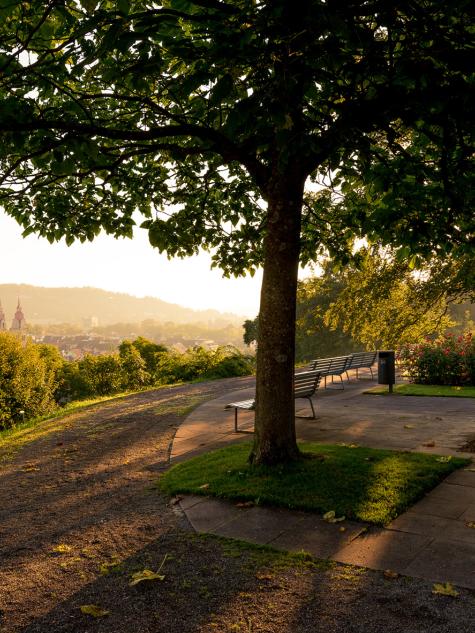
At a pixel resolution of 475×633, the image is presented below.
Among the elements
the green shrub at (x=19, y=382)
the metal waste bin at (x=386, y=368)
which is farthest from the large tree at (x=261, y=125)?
the green shrub at (x=19, y=382)

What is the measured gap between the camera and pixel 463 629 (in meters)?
3.28

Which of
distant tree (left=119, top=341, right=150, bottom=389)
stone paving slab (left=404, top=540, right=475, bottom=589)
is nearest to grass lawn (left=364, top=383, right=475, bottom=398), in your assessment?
stone paving slab (left=404, top=540, right=475, bottom=589)

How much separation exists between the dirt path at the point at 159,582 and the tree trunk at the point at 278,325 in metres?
1.64

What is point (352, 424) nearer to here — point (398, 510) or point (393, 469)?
point (393, 469)

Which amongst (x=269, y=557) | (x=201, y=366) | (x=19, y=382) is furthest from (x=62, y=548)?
(x=201, y=366)

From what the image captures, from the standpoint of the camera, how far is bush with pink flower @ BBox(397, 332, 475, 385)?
16.0 m

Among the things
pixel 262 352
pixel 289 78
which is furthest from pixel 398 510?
pixel 289 78

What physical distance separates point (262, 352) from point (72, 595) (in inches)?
140

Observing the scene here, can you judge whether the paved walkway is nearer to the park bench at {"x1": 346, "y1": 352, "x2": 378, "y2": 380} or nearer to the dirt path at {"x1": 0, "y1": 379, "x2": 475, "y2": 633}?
the dirt path at {"x1": 0, "y1": 379, "x2": 475, "y2": 633}

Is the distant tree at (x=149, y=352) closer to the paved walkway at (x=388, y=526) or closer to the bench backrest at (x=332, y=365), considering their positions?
the bench backrest at (x=332, y=365)

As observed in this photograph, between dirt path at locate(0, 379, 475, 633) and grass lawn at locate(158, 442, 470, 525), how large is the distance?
25.8 inches

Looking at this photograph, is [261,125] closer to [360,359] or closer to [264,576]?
[264,576]

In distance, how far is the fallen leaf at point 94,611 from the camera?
370 cm

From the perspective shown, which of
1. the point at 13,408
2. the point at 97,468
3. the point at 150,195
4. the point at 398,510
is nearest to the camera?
the point at 398,510
